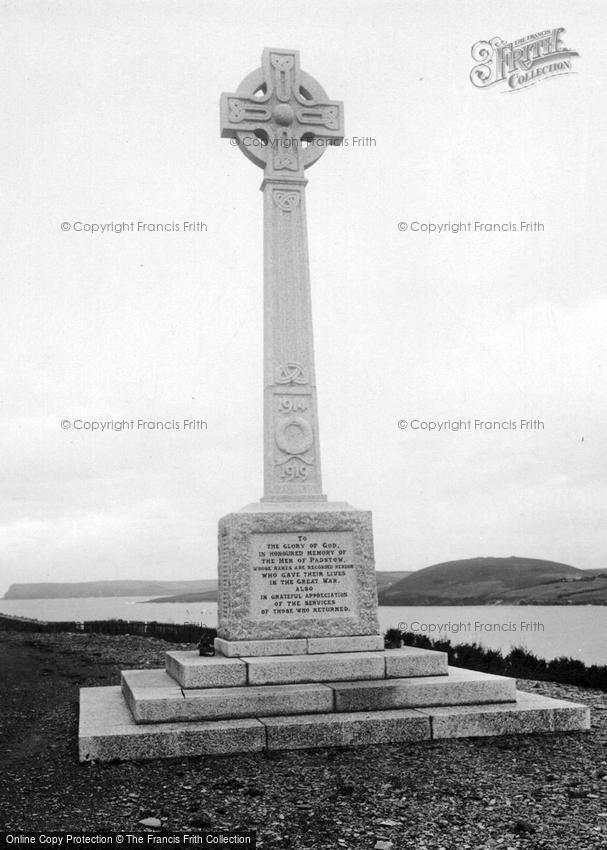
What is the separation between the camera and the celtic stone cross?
853 centimetres

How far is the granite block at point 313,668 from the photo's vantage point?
711 centimetres

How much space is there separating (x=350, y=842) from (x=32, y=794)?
2092 mm

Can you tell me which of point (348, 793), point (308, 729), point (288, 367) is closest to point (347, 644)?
point (308, 729)

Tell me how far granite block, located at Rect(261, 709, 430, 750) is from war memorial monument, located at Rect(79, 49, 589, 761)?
0.4 inches

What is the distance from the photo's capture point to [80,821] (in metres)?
4.61

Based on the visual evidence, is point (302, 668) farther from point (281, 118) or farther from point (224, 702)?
point (281, 118)

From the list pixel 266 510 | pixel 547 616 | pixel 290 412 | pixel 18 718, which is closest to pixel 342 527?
pixel 266 510

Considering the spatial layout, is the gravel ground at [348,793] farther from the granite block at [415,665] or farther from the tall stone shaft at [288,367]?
the tall stone shaft at [288,367]

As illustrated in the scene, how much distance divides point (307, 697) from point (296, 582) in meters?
1.37

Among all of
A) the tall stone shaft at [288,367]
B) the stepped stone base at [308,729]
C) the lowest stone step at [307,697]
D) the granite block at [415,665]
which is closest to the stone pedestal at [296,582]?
the tall stone shaft at [288,367]

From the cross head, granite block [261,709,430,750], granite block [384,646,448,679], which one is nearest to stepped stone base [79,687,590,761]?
granite block [261,709,430,750]

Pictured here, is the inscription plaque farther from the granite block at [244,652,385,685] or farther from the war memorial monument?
the granite block at [244,652,385,685]

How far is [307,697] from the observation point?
6.73 metres

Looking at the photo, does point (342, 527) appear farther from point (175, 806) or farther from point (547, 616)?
point (547, 616)
